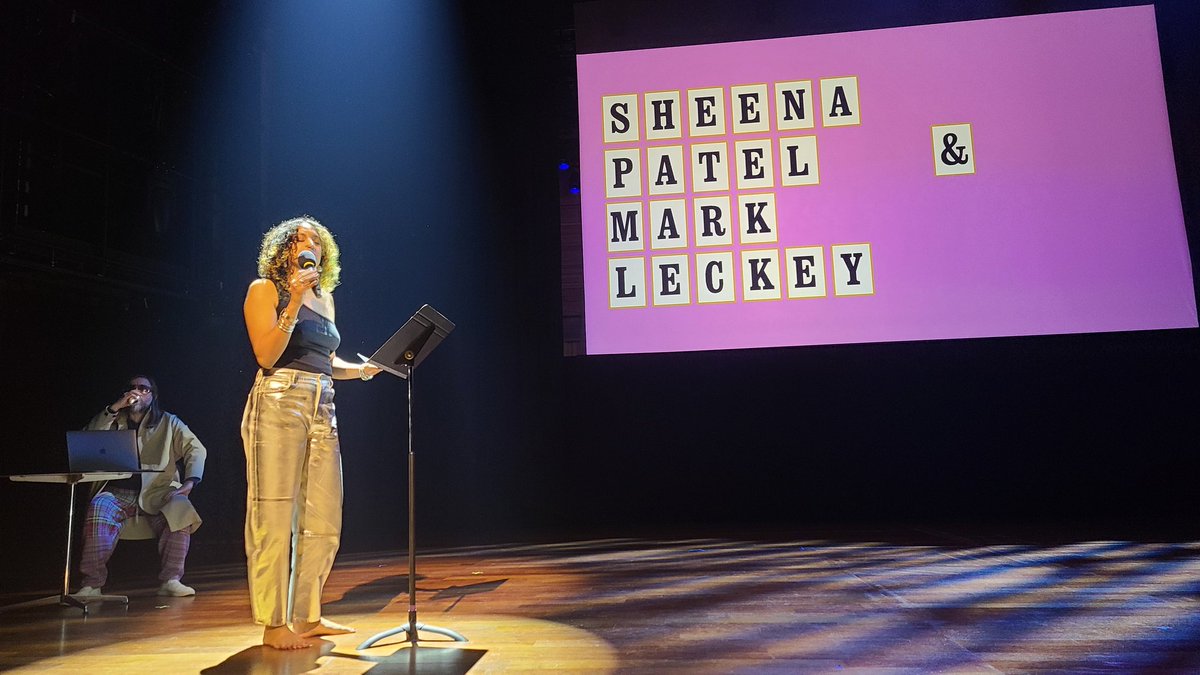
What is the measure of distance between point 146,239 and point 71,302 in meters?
0.60

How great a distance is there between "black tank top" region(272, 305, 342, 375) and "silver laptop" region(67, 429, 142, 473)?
159cm

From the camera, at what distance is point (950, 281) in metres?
4.90

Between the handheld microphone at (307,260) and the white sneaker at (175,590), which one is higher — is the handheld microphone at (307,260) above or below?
above

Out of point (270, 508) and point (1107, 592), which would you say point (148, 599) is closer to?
point (270, 508)

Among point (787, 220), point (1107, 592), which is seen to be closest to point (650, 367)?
point (787, 220)

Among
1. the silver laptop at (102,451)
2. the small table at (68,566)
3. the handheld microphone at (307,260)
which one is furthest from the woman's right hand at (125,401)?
the handheld microphone at (307,260)

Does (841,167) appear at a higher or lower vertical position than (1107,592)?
higher

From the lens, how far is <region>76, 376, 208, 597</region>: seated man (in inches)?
138

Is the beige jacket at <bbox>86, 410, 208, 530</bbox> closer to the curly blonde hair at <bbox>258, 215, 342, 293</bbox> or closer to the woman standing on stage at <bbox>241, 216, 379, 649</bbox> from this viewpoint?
the woman standing on stage at <bbox>241, 216, 379, 649</bbox>

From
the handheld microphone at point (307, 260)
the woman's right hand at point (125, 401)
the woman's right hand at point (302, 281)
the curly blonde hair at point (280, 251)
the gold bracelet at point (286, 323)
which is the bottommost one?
the woman's right hand at point (125, 401)

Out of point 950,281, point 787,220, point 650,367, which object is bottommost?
point 650,367

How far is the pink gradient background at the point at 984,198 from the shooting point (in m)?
4.81

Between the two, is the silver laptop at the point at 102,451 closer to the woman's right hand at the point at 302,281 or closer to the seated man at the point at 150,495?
the seated man at the point at 150,495

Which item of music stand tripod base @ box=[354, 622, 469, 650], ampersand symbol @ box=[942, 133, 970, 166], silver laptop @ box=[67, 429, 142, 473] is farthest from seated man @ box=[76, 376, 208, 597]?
ampersand symbol @ box=[942, 133, 970, 166]
